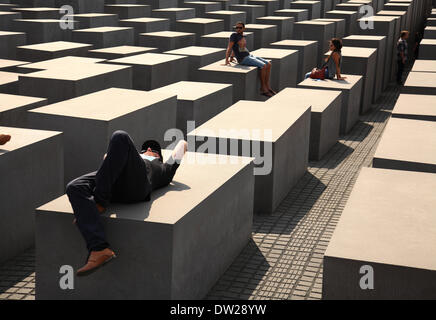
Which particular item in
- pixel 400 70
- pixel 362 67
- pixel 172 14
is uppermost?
pixel 172 14

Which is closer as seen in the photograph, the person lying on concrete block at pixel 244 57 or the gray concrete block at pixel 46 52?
the person lying on concrete block at pixel 244 57

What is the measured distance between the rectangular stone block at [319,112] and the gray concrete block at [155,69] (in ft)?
9.17

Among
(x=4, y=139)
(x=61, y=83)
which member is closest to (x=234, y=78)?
(x=61, y=83)

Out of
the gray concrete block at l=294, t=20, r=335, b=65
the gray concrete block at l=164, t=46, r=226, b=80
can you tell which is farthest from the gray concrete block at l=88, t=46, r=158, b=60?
the gray concrete block at l=294, t=20, r=335, b=65

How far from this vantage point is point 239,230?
262 inches

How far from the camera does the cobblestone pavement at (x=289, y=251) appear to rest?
5.95m

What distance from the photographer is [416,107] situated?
9.82 m

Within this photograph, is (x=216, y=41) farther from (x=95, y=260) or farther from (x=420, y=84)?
(x=95, y=260)

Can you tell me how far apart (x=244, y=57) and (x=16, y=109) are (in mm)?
6340

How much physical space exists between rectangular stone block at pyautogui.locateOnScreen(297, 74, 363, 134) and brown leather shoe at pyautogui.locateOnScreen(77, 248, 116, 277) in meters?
8.21

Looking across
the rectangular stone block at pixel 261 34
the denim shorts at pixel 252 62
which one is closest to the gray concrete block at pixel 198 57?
the denim shorts at pixel 252 62

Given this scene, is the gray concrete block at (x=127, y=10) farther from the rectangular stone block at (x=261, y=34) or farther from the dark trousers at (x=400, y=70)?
the dark trousers at (x=400, y=70)

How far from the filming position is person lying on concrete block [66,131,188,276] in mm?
4859

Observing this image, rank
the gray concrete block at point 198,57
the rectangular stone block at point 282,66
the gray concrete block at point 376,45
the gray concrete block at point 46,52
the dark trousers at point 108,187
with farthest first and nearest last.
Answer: the gray concrete block at point 376,45, the rectangular stone block at point 282,66, the gray concrete block at point 198,57, the gray concrete block at point 46,52, the dark trousers at point 108,187
